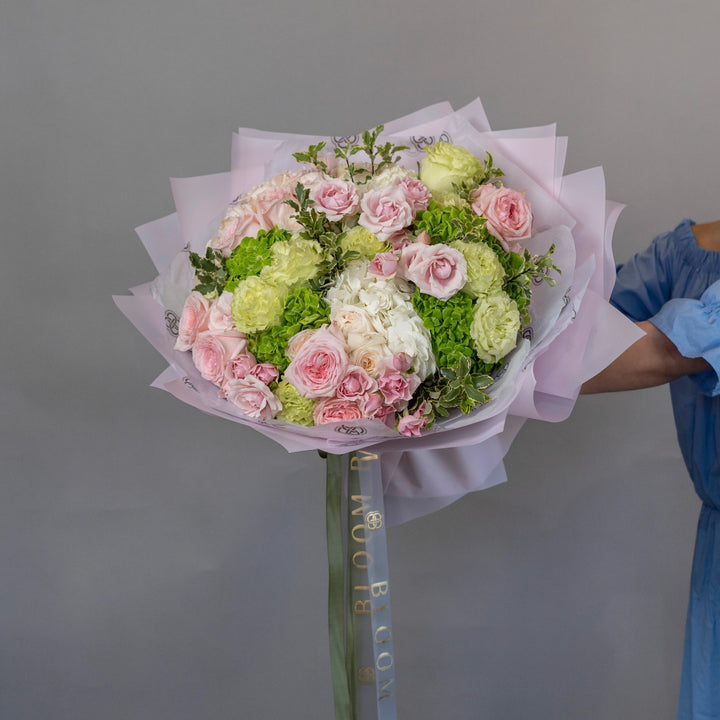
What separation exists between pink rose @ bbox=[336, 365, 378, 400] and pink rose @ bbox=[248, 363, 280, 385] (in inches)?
3.5

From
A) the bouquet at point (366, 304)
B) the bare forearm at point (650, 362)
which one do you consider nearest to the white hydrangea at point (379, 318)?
the bouquet at point (366, 304)

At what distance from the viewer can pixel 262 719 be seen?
2.31 m

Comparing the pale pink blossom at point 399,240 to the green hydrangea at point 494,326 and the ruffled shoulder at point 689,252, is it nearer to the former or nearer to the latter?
the green hydrangea at point 494,326

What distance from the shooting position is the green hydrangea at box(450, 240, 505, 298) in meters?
1.09

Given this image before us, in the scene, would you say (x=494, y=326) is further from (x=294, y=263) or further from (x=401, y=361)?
(x=294, y=263)

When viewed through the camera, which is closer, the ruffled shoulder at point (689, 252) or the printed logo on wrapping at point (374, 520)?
the printed logo on wrapping at point (374, 520)

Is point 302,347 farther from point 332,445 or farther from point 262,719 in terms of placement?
point 262,719

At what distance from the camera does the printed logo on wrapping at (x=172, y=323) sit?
4.03ft

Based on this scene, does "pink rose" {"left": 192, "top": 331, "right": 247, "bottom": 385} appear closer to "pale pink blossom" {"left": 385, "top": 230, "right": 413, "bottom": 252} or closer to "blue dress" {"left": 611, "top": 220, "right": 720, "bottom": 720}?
"pale pink blossom" {"left": 385, "top": 230, "right": 413, "bottom": 252}

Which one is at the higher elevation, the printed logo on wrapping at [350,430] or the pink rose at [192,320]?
the pink rose at [192,320]

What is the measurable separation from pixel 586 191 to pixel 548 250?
5.5 inches

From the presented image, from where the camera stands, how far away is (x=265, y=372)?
1.09 meters

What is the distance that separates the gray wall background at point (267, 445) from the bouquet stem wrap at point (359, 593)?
3.36 feet

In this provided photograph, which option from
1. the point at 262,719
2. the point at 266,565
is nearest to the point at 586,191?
the point at 266,565
